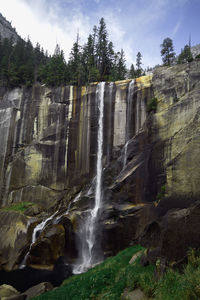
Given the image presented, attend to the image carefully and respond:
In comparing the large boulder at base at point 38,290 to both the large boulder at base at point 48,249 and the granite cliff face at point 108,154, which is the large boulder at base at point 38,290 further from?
the large boulder at base at point 48,249

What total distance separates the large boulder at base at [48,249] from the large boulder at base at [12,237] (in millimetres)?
1503

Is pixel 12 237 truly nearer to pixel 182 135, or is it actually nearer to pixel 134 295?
pixel 182 135

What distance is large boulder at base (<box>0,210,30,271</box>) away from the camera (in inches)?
848

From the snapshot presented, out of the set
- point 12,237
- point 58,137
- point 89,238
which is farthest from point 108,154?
point 12,237

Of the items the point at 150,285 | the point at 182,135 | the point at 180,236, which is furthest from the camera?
the point at 182,135

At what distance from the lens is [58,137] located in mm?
34531

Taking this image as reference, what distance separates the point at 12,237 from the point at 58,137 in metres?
15.8

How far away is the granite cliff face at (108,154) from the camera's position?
20.4 m

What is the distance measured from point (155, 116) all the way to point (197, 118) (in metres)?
4.76

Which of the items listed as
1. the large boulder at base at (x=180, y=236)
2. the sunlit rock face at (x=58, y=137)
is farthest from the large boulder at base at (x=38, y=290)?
the sunlit rock face at (x=58, y=137)

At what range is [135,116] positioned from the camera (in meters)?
31.4

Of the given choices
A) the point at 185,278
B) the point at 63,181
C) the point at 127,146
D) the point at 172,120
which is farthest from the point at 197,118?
the point at 63,181

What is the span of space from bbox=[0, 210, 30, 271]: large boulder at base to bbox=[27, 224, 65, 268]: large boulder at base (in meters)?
A: 1.50

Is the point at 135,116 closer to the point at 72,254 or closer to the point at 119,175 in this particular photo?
the point at 119,175
